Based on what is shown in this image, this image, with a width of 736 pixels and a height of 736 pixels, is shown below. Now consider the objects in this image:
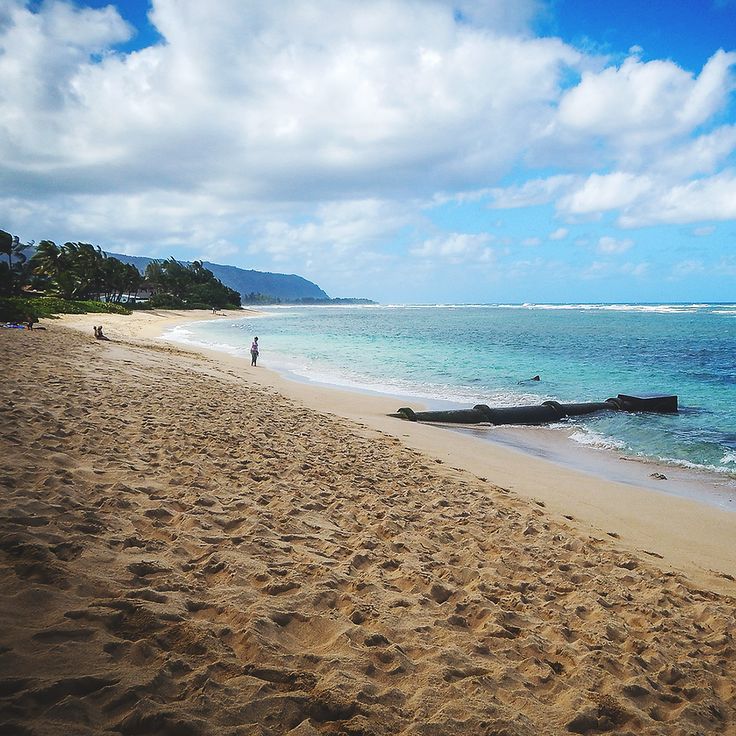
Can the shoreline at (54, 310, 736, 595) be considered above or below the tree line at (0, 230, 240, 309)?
below

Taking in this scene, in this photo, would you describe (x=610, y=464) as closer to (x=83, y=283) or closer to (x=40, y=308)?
(x=40, y=308)

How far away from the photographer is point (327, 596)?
4039mm

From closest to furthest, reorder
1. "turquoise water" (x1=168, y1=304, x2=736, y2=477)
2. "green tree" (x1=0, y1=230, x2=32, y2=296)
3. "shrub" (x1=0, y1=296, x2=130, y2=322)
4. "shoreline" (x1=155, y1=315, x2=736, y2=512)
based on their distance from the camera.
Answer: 1. "shoreline" (x1=155, y1=315, x2=736, y2=512)
2. "turquoise water" (x1=168, y1=304, x2=736, y2=477)
3. "shrub" (x1=0, y1=296, x2=130, y2=322)
4. "green tree" (x1=0, y1=230, x2=32, y2=296)

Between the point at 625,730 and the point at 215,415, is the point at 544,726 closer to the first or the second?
the point at 625,730

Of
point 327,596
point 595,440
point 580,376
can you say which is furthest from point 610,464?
point 580,376

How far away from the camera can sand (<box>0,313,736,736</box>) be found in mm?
2775

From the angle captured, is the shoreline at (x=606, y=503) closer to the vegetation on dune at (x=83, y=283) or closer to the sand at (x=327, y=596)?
the sand at (x=327, y=596)

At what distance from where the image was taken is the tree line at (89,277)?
52812 mm

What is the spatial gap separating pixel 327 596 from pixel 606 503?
19.4 feet

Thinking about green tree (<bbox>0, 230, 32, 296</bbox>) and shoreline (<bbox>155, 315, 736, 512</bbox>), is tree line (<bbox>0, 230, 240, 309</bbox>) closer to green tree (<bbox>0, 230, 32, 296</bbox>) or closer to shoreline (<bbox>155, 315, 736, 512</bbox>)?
green tree (<bbox>0, 230, 32, 296</bbox>)

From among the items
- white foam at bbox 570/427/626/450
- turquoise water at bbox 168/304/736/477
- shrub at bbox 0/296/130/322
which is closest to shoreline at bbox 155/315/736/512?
white foam at bbox 570/427/626/450

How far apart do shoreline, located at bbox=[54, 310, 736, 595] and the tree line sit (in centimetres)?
4600

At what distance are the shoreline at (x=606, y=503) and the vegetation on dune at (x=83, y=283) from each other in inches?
982

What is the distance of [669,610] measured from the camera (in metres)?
4.64
